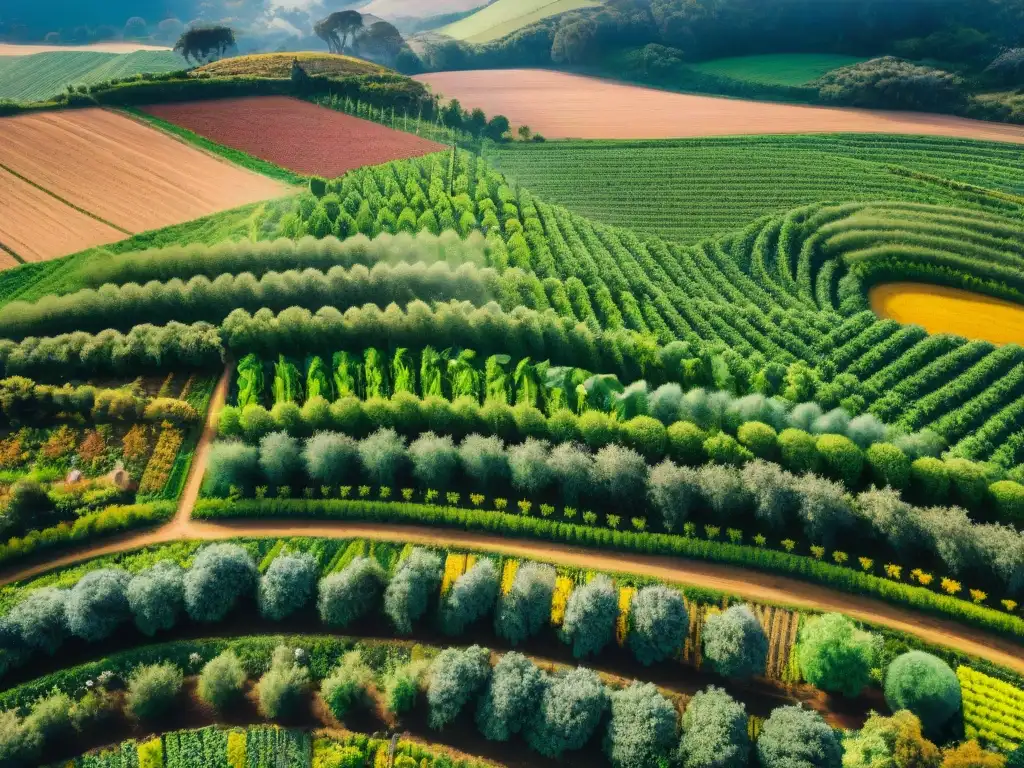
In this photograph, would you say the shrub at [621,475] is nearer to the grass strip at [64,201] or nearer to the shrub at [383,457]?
the shrub at [383,457]

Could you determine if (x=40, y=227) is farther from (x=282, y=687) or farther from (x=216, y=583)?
(x=282, y=687)

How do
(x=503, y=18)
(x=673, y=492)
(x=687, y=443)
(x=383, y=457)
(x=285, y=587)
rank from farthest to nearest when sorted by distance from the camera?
1. (x=503, y=18)
2. (x=687, y=443)
3. (x=383, y=457)
4. (x=673, y=492)
5. (x=285, y=587)

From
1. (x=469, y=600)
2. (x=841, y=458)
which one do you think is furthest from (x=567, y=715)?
(x=841, y=458)

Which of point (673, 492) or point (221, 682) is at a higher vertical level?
point (673, 492)

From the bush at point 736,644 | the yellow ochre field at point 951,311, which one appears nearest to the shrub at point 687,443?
the bush at point 736,644

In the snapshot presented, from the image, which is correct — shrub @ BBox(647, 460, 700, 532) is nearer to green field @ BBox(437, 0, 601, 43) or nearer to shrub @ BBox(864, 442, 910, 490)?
shrub @ BBox(864, 442, 910, 490)
